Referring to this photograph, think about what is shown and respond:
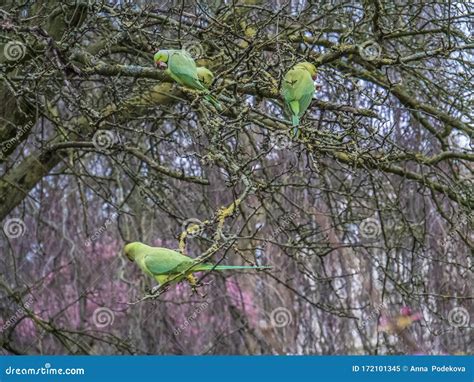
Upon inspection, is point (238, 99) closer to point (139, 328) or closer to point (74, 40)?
point (74, 40)

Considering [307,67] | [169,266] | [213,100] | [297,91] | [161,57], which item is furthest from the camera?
[161,57]

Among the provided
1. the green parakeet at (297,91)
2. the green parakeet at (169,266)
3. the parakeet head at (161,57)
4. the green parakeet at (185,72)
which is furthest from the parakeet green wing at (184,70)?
the green parakeet at (169,266)

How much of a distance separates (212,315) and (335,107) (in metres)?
5.30

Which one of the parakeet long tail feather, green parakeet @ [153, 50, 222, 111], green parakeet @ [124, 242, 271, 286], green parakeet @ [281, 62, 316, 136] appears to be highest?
green parakeet @ [153, 50, 222, 111]

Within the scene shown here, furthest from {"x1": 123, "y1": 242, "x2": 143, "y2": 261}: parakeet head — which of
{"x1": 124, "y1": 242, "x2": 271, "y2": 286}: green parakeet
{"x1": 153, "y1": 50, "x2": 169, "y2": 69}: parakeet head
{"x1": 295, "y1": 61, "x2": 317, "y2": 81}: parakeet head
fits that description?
{"x1": 295, "y1": 61, "x2": 317, "y2": 81}: parakeet head

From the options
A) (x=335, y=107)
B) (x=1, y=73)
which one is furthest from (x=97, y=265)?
(x=335, y=107)

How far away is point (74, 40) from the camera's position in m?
3.68

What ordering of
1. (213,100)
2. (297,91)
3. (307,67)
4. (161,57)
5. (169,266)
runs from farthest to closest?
(161,57) → (307,67) → (213,100) → (297,91) → (169,266)

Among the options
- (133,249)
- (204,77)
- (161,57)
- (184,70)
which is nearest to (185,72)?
(184,70)

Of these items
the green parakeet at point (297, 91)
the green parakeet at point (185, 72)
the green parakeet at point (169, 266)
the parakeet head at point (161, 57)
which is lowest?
the green parakeet at point (169, 266)

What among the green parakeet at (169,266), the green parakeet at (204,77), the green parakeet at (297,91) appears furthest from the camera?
the green parakeet at (204,77)

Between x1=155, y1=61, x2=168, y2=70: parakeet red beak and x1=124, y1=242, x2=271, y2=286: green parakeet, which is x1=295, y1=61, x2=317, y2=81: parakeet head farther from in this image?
x1=124, y1=242, x2=271, y2=286: green parakeet

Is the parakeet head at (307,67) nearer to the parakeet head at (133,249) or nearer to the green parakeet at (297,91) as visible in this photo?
the green parakeet at (297,91)

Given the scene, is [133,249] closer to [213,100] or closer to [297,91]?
[213,100]
